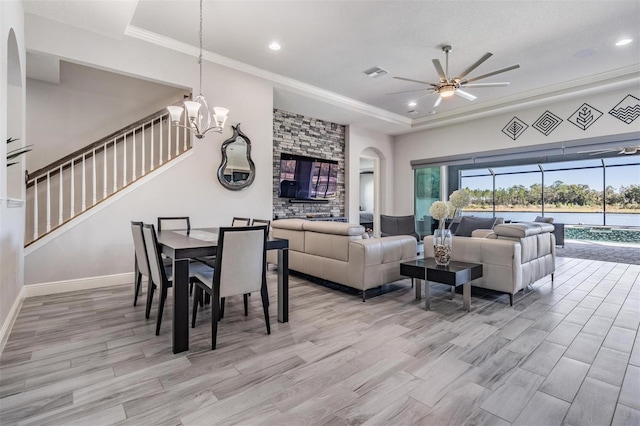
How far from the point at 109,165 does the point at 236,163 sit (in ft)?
6.39

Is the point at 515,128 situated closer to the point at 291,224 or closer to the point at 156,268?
the point at 291,224

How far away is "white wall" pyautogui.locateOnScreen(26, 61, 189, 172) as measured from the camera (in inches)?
177

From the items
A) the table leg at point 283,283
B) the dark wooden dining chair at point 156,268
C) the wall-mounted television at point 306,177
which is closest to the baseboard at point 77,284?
the dark wooden dining chair at point 156,268

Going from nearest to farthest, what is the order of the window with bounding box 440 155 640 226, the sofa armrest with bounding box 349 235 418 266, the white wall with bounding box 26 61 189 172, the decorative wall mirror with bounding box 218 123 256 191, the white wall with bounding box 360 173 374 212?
the sofa armrest with bounding box 349 235 418 266, the white wall with bounding box 26 61 189 172, the decorative wall mirror with bounding box 218 123 256 191, the window with bounding box 440 155 640 226, the white wall with bounding box 360 173 374 212

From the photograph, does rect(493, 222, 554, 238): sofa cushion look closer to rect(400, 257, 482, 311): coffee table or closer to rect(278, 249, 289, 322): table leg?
rect(400, 257, 482, 311): coffee table

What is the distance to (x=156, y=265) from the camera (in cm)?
247

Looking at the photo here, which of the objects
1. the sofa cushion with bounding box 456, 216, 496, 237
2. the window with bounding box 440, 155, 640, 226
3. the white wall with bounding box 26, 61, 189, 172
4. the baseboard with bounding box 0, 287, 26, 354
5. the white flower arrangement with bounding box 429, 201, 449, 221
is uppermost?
the white wall with bounding box 26, 61, 189, 172

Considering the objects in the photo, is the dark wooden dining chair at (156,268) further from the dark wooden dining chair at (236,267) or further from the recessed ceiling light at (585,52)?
the recessed ceiling light at (585,52)

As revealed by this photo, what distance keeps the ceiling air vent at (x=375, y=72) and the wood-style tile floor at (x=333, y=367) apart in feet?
12.3

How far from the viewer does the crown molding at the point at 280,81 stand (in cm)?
412

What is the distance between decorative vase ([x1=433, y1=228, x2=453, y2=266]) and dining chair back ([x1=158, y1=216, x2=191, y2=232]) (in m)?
3.14

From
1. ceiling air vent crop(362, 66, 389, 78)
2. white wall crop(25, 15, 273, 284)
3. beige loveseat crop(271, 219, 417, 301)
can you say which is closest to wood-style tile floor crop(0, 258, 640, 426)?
beige loveseat crop(271, 219, 417, 301)

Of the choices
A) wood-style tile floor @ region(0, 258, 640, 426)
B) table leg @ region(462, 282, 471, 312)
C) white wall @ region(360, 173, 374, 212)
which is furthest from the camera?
white wall @ region(360, 173, 374, 212)

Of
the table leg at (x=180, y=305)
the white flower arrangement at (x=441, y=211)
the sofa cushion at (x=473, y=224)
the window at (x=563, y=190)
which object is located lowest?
the table leg at (x=180, y=305)
